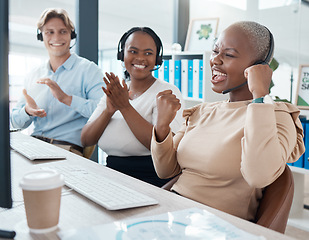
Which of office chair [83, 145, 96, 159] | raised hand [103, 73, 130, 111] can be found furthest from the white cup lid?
office chair [83, 145, 96, 159]

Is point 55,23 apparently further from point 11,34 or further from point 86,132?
point 11,34

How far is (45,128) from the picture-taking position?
6.87 ft

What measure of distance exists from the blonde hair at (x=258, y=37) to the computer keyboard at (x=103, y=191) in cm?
67

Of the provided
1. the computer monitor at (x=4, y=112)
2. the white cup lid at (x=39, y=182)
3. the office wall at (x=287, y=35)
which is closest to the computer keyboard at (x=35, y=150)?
the computer monitor at (x=4, y=112)

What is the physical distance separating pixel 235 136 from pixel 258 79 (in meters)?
0.20

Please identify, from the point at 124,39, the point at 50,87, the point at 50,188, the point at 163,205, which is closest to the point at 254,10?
the point at 124,39

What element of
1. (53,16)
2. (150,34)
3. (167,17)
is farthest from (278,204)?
(167,17)

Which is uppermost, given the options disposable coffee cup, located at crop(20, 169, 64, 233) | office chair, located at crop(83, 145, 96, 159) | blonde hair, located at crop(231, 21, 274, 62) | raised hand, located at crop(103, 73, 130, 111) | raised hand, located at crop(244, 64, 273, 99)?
blonde hair, located at crop(231, 21, 274, 62)

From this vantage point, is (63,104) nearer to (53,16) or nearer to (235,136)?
(53,16)

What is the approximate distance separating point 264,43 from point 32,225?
945mm

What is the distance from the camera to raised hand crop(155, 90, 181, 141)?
1207mm

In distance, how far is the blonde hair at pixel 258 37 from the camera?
117 centimetres

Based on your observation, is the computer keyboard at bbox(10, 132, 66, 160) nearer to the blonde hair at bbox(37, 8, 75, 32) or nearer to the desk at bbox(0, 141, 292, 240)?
the desk at bbox(0, 141, 292, 240)

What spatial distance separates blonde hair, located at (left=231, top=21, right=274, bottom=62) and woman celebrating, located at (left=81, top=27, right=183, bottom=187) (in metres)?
0.42
